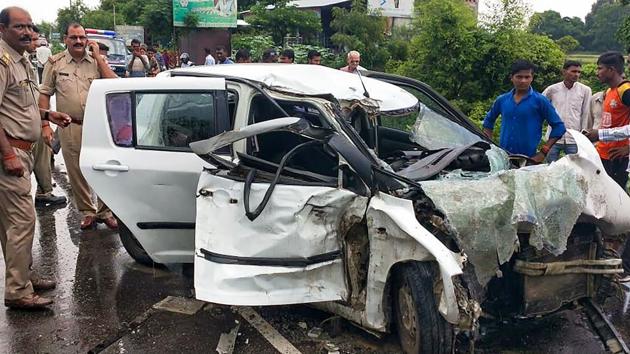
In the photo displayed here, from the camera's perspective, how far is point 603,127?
4.89m

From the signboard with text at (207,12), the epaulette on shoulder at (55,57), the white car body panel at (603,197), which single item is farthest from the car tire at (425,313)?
the signboard with text at (207,12)

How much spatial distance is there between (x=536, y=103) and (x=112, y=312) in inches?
141

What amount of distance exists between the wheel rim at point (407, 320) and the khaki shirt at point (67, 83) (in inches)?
150

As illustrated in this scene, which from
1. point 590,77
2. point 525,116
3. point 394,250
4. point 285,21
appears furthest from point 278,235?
point 285,21

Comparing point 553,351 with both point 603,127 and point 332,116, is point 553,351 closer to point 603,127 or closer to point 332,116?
point 332,116

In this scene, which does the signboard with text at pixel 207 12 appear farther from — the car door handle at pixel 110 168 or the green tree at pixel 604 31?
the green tree at pixel 604 31

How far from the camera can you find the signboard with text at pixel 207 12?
26531 millimetres

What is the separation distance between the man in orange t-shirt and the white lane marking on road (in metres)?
3.25

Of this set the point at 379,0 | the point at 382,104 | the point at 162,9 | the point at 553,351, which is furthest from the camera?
the point at 162,9

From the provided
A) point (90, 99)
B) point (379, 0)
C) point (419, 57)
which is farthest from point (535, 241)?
point (379, 0)

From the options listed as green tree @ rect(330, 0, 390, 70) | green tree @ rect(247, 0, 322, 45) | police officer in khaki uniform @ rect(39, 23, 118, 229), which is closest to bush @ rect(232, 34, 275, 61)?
green tree @ rect(247, 0, 322, 45)

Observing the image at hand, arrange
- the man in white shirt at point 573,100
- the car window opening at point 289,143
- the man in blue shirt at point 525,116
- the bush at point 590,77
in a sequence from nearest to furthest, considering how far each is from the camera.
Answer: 1. the car window opening at point 289,143
2. the man in blue shirt at point 525,116
3. the man in white shirt at point 573,100
4. the bush at point 590,77

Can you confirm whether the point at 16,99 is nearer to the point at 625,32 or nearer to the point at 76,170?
the point at 76,170

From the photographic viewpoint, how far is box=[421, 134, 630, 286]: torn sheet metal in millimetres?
2799
